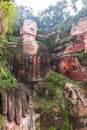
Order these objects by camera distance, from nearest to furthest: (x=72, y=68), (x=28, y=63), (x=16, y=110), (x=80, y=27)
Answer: (x=16, y=110), (x=28, y=63), (x=72, y=68), (x=80, y=27)

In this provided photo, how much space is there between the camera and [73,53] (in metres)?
23.0

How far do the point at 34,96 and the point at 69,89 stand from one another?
2.48 metres

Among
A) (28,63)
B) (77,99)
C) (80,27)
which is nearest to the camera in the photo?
(77,99)

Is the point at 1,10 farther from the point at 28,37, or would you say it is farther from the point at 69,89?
the point at 28,37

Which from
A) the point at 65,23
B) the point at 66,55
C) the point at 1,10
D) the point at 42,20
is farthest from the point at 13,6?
the point at 42,20

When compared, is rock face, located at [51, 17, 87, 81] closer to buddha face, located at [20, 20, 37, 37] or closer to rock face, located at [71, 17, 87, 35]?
rock face, located at [71, 17, 87, 35]

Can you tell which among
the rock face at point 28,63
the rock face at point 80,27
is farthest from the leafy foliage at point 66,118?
the rock face at point 80,27

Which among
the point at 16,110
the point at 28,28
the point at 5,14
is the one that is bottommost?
the point at 16,110

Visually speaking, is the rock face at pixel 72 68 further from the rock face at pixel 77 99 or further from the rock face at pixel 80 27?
the rock face at pixel 80 27

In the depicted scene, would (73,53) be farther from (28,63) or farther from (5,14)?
(5,14)

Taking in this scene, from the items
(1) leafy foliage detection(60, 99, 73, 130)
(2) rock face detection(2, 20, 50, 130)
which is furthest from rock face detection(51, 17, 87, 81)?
(1) leafy foliage detection(60, 99, 73, 130)

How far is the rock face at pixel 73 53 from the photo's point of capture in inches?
875

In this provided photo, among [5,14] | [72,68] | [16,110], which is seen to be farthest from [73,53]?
[5,14]

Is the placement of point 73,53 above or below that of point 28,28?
below
